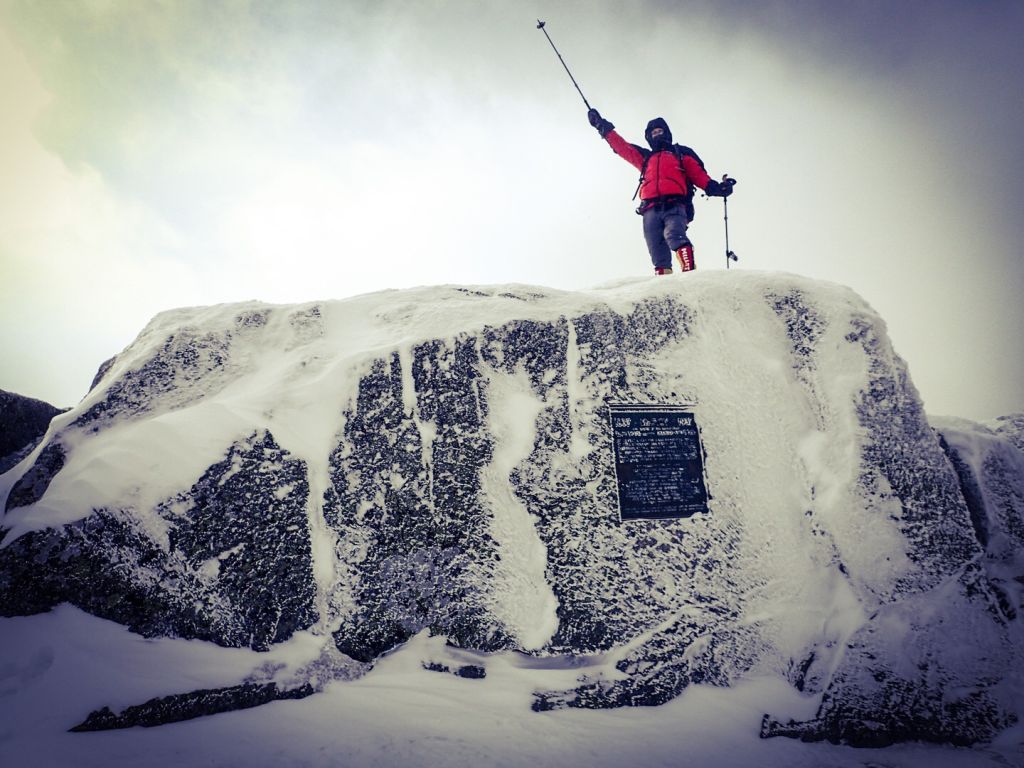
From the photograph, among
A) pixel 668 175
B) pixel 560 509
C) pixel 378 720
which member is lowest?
pixel 378 720

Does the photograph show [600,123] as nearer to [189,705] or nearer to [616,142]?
[616,142]

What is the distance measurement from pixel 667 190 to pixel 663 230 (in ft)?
1.51

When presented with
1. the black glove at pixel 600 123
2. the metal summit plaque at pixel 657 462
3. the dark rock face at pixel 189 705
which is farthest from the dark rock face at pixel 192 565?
the black glove at pixel 600 123

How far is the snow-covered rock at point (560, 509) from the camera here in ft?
7.95

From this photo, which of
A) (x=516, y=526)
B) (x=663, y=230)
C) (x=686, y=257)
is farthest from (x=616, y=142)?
(x=516, y=526)

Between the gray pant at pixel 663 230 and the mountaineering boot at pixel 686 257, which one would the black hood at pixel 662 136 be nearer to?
the gray pant at pixel 663 230

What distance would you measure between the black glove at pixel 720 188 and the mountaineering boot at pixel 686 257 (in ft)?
3.07

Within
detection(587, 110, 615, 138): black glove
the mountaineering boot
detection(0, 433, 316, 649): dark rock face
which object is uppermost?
detection(587, 110, 615, 138): black glove

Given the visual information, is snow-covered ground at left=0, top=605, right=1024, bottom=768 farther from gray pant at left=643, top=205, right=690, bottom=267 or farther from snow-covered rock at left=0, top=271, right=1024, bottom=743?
gray pant at left=643, top=205, right=690, bottom=267

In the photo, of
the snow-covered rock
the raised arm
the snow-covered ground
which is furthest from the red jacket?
the snow-covered ground

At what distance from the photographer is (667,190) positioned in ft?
17.4

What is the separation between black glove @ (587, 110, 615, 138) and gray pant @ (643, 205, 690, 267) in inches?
54.1

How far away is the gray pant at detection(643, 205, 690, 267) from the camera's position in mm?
5179

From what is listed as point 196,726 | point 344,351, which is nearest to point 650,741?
point 196,726
